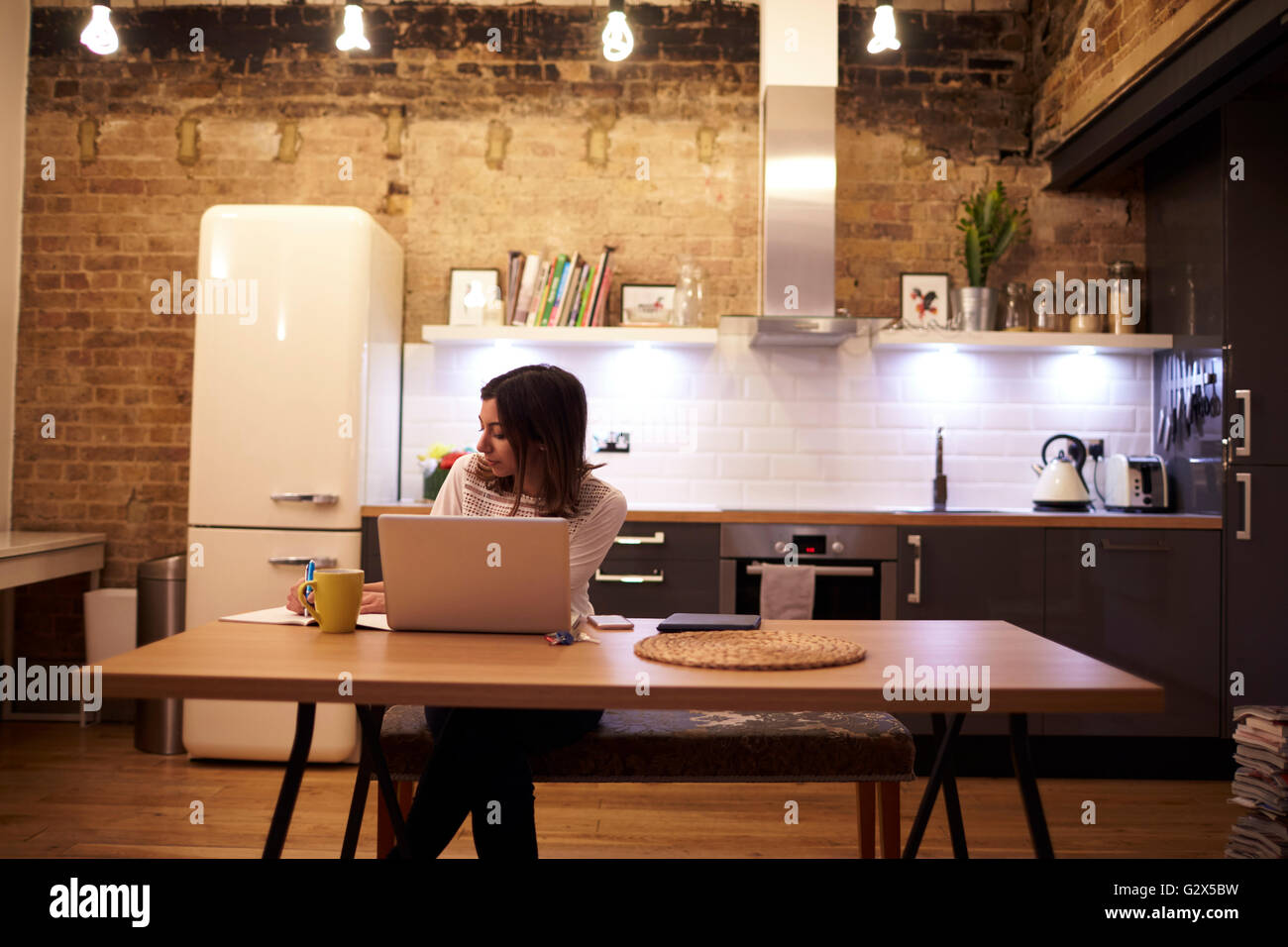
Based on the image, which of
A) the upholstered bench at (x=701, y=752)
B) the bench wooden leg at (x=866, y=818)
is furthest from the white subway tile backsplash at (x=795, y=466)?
the upholstered bench at (x=701, y=752)

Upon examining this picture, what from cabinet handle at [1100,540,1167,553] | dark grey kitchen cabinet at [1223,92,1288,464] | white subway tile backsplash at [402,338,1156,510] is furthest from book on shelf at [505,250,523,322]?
dark grey kitchen cabinet at [1223,92,1288,464]

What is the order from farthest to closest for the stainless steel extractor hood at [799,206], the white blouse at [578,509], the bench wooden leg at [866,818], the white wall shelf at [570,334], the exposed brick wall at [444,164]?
the exposed brick wall at [444,164] → the white wall shelf at [570,334] → the stainless steel extractor hood at [799,206] → the bench wooden leg at [866,818] → the white blouse at [578,509]

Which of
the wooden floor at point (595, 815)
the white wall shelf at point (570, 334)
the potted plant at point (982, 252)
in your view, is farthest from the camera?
the potted plant at point (982, 252)

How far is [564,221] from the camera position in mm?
4312

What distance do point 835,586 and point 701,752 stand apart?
1.73 metres

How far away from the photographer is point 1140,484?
3932 mm

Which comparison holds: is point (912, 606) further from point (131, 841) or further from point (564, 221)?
point (131, 841)

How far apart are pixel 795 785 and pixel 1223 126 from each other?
284 centimetres

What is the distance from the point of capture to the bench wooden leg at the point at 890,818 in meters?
2.19

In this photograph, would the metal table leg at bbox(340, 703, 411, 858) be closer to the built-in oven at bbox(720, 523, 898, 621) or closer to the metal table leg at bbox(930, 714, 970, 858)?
the metal table leg at bbox(930, 714, 970, 858)

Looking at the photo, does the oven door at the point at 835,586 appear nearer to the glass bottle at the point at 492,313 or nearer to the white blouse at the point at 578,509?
the glass bottle at the point at 492,313

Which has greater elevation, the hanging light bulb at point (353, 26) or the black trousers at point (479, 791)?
the hanging light bulb at point (353, 26)

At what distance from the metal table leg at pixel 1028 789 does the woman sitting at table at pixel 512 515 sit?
825 mm
